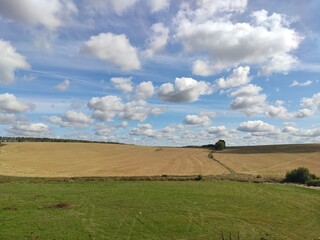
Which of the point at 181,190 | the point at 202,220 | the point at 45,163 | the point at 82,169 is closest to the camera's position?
the point at 202,220

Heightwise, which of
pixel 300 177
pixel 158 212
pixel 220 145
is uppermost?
pixel 220 145

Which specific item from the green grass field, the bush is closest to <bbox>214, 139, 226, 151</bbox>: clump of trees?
the bush

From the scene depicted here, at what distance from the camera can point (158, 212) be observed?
2666 centimetres

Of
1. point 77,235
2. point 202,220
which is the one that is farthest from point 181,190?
point 77,235

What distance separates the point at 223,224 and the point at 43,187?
21.4 metres

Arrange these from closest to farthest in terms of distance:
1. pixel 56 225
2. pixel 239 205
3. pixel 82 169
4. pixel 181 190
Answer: pixel 56 225 < pixel 239 205 < pixel 181 190 < pixel 82 169

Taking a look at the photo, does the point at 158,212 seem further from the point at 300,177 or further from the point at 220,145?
the point at 220,145

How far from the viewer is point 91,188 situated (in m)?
37.6

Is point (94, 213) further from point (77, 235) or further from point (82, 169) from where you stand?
point (82, 169)

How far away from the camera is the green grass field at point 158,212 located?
21.9m

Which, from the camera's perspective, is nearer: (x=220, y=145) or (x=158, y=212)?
(x=158, y=212)

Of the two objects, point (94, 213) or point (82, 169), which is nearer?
point (94, 213)

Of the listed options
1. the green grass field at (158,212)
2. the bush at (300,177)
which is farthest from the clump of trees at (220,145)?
the green grass field at (158,212)

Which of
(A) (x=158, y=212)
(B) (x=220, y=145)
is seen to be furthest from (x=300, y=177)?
(B) (x=220, y=145)
